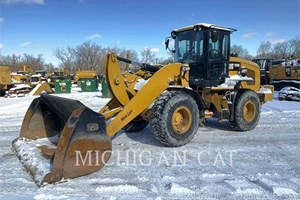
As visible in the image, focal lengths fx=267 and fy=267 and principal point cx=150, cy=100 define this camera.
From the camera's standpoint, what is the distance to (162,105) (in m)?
5.17

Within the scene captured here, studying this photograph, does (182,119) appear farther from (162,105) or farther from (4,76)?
(4,76)

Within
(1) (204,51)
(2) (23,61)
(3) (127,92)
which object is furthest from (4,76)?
(2) (23,61)

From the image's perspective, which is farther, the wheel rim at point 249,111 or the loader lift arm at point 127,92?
the wheel rim at point 249,111

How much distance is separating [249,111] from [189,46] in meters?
2.46

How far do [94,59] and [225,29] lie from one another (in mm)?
63950

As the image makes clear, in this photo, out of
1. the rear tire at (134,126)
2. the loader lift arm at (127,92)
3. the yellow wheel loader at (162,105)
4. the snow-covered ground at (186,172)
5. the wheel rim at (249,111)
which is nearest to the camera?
the snow-covered ground at (186,172)

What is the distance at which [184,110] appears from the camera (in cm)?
550

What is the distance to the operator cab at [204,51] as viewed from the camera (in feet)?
20.5

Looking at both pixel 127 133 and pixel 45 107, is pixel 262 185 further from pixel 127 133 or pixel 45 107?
pixel 45 107

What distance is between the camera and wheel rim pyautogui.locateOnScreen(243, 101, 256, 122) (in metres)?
7.06

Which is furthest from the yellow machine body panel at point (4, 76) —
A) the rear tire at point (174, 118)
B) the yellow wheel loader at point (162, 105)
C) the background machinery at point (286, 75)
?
the background machinery at point (286, 75)

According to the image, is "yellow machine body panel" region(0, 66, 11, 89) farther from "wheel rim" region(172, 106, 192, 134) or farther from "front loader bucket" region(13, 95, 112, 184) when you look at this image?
"wheel rim" region(172, 106, 192, 134)

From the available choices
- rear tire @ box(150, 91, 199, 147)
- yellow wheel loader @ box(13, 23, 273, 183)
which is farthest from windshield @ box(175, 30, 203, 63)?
rear tire @ box(150, 91, 199, 147)

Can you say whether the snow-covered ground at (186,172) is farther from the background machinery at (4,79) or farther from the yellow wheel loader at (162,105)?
the background machinery at (4,79)
